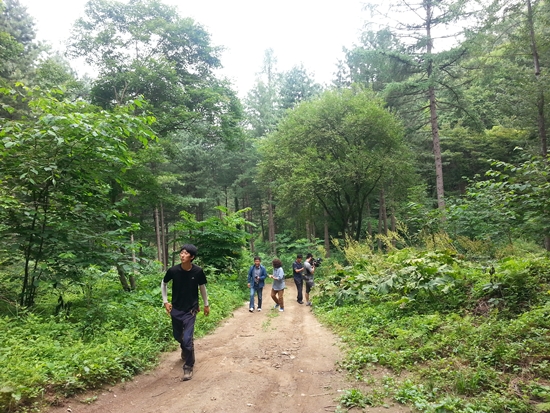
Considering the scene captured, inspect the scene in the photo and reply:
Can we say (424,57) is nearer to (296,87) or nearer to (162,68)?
(162,68)

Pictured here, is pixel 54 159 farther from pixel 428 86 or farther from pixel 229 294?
pixel 428 86

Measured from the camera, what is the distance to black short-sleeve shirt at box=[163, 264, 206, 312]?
4715 millimetres

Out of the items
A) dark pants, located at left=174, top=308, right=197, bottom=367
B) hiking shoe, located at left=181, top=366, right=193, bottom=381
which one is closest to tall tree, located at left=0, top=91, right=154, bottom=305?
dark pants, located at left=174, top=308, right=197, bottom=367

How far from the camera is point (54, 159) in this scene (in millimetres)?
5039

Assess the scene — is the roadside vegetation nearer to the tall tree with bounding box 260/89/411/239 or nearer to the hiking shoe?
the hiking shoe

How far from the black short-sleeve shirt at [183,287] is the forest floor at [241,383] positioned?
98cm

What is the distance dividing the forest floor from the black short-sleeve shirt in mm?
982

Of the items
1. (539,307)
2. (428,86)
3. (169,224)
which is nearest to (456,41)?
(428,86)

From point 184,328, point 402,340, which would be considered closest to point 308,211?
point 402,340

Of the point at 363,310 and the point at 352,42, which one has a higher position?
the point at 352,42

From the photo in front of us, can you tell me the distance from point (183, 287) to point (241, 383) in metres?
1.59

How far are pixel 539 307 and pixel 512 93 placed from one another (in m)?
14.2

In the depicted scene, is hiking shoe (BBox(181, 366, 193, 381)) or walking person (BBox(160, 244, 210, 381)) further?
walking person (BBox(160, 244, 210, 381))

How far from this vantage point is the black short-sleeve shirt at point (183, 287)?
4.71 metres
